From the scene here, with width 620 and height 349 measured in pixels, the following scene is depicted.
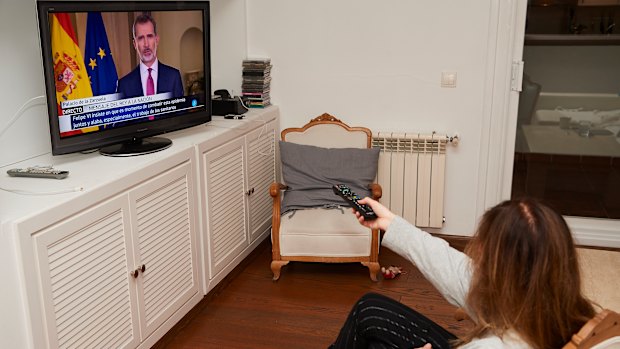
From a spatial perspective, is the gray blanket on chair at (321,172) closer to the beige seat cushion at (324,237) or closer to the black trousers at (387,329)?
the beige seat cushion at (324,237)

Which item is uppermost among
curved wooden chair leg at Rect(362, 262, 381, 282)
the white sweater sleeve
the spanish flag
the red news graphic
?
the spanish flag

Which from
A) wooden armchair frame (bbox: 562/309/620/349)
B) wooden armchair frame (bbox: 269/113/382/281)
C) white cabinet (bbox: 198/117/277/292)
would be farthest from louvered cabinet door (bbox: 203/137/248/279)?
wooden armchair frame (bbox: 562/309/620/349)

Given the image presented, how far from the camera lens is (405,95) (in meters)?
4.21

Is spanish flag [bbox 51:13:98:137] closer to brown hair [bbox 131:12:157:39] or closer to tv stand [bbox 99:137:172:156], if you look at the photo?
tv stand [bbox 99:137:172:156]

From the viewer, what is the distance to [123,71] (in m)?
2.96

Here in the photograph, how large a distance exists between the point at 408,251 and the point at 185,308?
5.09 ft

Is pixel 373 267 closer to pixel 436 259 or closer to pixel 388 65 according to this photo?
pixel 388 65

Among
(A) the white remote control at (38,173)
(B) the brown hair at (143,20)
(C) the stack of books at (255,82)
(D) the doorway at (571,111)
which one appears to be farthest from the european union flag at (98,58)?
(D) the doorway at (571,111)

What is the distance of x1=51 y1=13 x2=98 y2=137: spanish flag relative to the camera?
2.57m

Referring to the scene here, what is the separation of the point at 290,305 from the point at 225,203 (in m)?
0.67

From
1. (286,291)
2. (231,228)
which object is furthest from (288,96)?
(286,291)

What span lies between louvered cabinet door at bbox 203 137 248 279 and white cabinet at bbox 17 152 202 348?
0.18 meters

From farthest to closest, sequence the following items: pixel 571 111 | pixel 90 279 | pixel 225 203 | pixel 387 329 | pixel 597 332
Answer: pixel 571 111 < pixel 225 203 < pixel 90 279 < pixel 387 329 < pixel 597 332

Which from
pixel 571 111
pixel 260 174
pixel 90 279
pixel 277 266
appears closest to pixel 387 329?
pixel 90 279
